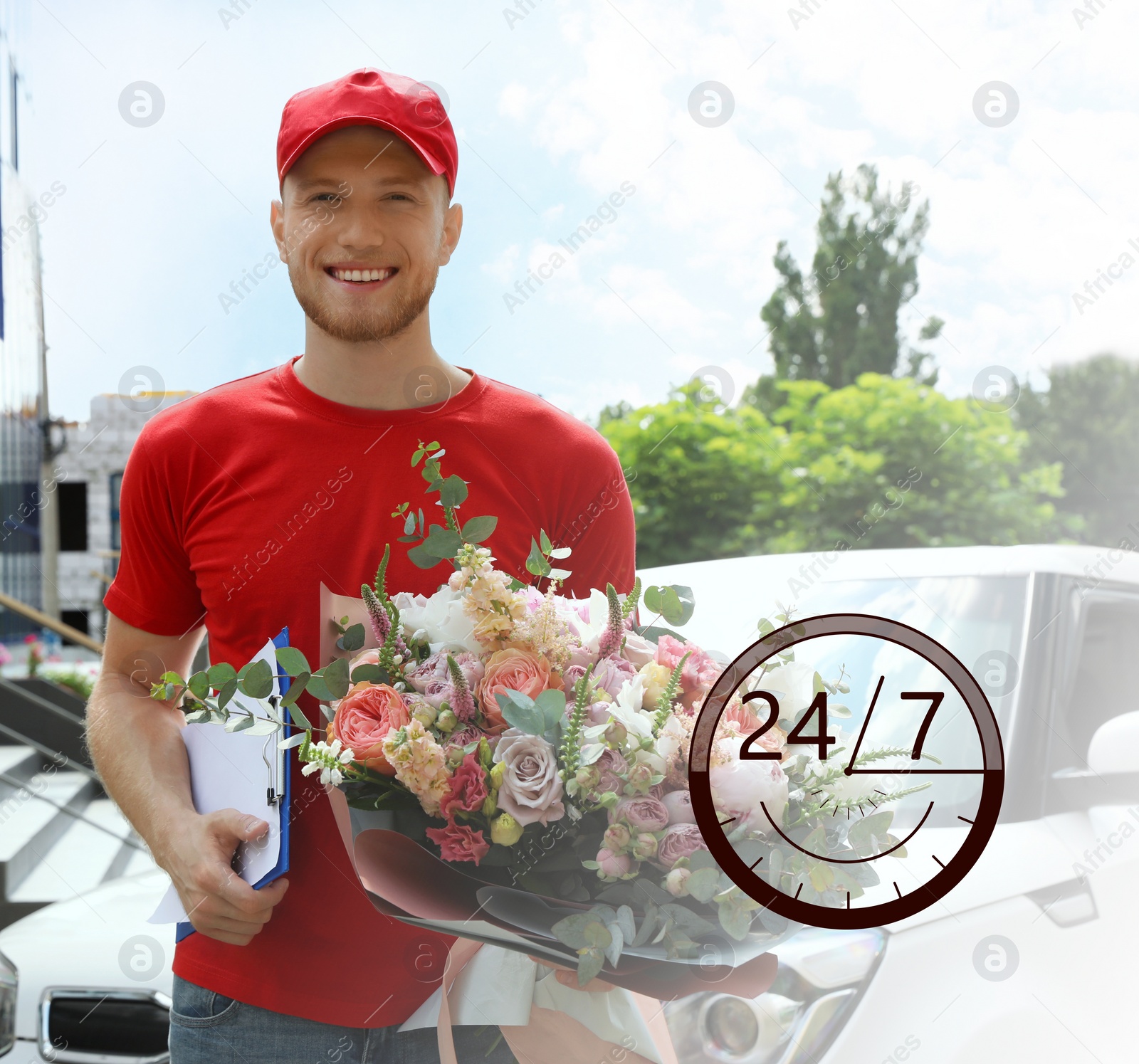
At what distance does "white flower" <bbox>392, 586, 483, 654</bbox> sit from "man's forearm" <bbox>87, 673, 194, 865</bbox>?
518mm

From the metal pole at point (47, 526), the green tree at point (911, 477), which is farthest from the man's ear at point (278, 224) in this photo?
the metal pole at point (47, 526)

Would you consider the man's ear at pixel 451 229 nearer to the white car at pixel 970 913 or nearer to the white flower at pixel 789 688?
the white car at pixel 970 913

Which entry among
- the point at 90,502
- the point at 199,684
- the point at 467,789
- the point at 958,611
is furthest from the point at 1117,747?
the point at 90,502

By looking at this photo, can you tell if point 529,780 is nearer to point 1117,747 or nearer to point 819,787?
point 819,787

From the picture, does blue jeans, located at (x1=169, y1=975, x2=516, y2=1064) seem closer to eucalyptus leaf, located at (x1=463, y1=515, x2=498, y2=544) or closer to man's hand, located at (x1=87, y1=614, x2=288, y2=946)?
man's hand, located at (x1=87, y1=614, x2=288, y2=946)

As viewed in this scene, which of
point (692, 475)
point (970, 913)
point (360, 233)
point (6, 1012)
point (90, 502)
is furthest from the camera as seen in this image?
point (90, 502)

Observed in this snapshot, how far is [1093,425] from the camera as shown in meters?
18.7

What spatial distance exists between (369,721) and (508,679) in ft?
0.54

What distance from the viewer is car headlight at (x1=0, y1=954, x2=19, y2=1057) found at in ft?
7.48

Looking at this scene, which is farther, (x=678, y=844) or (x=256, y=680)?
(x=256, y=680)

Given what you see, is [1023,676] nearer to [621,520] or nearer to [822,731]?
[621,520]

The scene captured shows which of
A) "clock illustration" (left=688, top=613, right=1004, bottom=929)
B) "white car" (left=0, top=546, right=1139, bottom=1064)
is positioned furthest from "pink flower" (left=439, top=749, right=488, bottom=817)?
"white car" (left=0, top=546, right=1139, bottom=1064)

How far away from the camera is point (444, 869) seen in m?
1.20

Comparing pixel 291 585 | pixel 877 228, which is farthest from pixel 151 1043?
pixel 877 228
